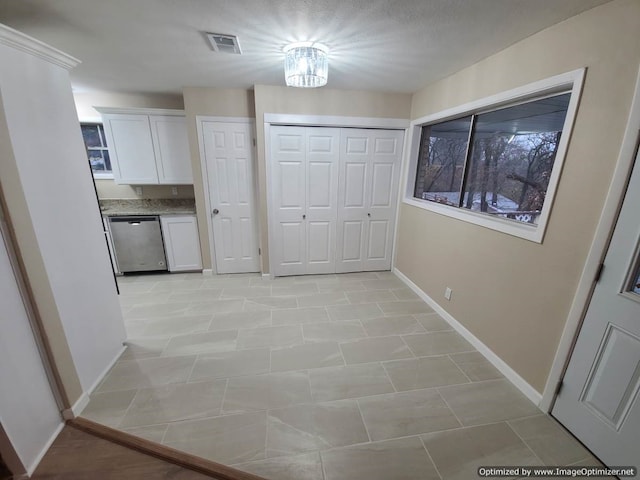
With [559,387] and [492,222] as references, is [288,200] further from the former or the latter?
[559,387]

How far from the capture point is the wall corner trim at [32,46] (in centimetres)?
128

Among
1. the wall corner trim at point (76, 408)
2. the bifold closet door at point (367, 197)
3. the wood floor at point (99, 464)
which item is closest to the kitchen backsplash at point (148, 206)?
the bifold closet door at point (367, 197)

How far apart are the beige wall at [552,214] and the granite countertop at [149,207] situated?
3.43m

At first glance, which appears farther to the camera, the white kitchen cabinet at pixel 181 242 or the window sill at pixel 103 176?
the window sill at pixel 103 176

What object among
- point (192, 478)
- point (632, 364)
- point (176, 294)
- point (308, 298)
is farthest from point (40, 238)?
point (632, 364)

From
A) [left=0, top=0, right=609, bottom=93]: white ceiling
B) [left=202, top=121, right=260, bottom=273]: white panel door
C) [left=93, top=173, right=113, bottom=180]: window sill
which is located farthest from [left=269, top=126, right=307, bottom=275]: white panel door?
[left=93, top=173, right=113, bottom=180]: window sill

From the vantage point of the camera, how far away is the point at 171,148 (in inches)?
140

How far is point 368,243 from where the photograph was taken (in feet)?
12.6

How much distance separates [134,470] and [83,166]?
75.5 inches

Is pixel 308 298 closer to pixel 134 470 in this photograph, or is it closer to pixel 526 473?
pixel 134 470

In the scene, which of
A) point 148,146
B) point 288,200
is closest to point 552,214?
point 288,200

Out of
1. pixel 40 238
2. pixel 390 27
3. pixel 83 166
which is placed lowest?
pixel 40 238

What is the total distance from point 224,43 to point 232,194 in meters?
1.89

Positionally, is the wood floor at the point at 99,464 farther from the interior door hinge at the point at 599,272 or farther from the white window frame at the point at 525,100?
the white window frame at the point at 525,100
